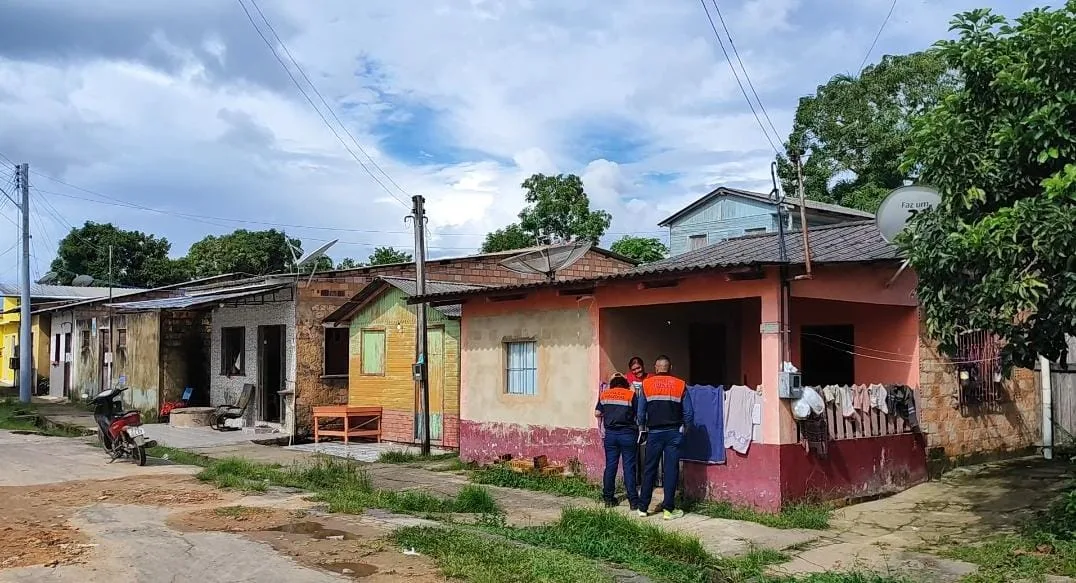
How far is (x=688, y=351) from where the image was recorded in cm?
1315

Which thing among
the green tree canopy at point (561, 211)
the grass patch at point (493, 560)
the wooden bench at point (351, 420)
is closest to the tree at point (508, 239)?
the green tree canopy at point (561, 211)

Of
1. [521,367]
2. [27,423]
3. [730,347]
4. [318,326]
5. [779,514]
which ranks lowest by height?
[27,423]

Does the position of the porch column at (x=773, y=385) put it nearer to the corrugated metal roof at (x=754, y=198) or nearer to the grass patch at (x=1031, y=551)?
the grass patch at (x=1031, y=551)

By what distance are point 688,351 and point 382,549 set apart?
681cm

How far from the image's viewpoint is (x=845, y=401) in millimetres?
10203

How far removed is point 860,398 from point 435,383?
793 centimetres

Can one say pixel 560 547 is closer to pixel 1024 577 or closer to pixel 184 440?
pixel 1024 577

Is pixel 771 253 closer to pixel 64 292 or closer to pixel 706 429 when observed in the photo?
pixel 706 429

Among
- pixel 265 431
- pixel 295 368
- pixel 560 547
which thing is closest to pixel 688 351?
pixel 560 547

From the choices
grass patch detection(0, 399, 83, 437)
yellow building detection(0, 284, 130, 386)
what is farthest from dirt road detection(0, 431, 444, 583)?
yellow building detection(0, 284, 130, 386)

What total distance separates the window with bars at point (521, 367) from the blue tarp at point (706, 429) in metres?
2.92

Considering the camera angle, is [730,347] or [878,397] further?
[730,347]

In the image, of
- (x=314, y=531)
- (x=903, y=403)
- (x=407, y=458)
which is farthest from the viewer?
(x=407, y=458)

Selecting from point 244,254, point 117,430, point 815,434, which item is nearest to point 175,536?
point 815,434
